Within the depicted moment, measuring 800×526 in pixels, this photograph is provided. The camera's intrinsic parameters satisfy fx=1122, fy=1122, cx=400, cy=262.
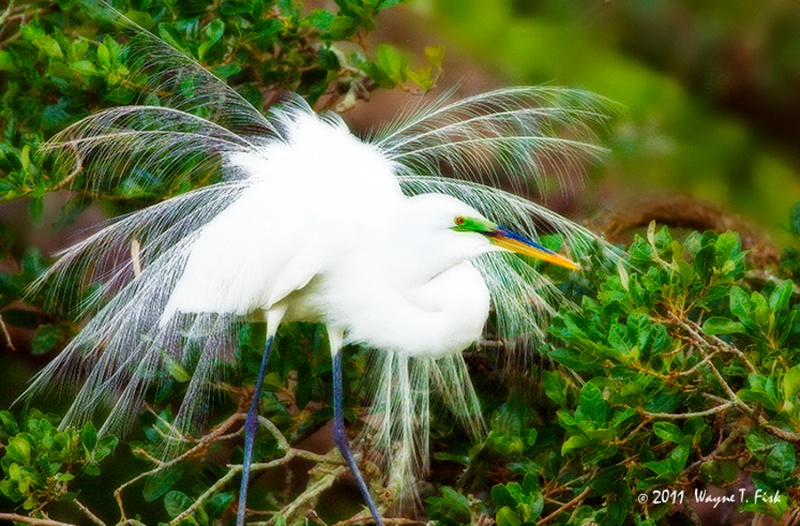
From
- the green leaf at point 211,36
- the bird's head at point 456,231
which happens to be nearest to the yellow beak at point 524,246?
the bird's head at point 456,231

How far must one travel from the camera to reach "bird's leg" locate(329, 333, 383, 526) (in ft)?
7.48

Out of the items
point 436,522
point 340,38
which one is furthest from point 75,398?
point 340,38

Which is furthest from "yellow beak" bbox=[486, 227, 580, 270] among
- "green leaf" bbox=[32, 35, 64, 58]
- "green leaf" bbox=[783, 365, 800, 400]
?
"green leaf" bbox=[32, 35, 64, 58]

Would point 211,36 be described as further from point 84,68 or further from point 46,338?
point 46,338

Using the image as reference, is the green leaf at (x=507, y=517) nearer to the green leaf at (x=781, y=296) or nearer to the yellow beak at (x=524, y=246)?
the yellow beak at (x=524, y=246)

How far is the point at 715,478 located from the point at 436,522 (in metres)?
0.51

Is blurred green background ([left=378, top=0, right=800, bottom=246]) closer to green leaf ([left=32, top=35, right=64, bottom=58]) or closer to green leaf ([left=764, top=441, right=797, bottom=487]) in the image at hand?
green leaf ([left=764, top=441, right=797, bottom=487])

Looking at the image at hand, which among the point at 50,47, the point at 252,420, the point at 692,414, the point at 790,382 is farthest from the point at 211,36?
the point at 790,382

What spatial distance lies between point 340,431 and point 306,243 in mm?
421

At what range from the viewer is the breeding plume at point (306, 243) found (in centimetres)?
223

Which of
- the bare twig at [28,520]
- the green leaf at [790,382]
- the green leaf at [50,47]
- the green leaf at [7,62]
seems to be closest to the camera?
the green leaf at [790,382]

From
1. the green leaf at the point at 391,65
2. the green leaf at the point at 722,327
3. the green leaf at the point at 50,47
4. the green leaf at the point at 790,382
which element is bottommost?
the green leaf at the point at 790,382

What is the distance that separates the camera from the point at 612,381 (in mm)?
1896

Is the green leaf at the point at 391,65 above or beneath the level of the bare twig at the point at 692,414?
above
